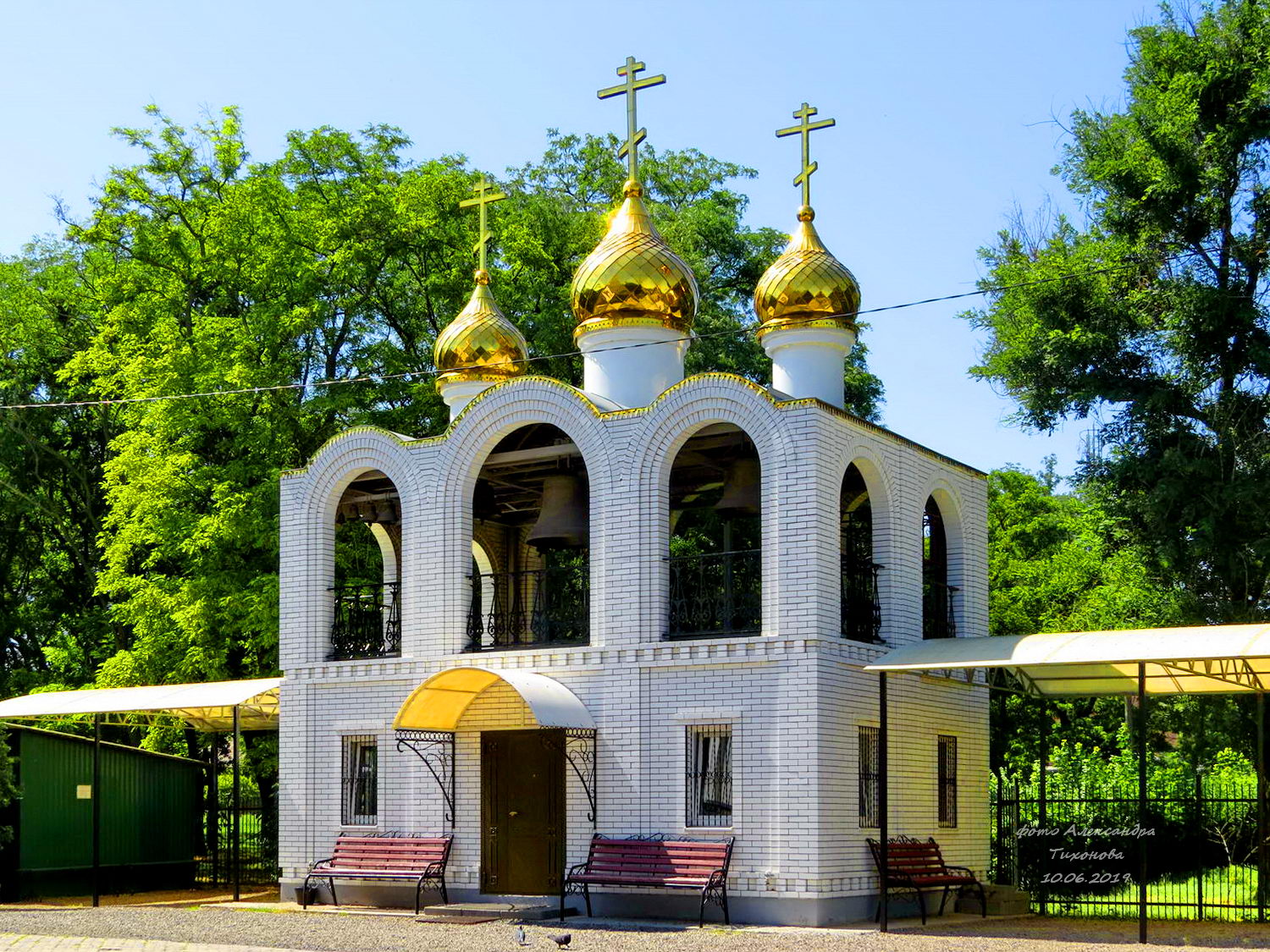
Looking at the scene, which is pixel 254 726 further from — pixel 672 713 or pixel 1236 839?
pixel 1236 839

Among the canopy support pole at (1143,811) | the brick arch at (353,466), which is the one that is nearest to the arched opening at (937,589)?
the canopy support pole at (1143,811)

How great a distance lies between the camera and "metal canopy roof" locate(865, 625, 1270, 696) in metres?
13.9

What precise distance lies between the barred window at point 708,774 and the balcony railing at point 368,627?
4.07 metres

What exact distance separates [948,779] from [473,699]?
218 inches

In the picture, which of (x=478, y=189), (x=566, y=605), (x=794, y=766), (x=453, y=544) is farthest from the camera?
(x=478, y=189)

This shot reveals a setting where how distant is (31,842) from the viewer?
20422mm

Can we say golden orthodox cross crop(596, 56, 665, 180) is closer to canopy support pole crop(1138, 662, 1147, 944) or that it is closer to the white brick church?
the white brick church

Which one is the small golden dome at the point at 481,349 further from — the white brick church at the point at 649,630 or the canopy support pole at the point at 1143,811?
the canopy support pole at the point at 1143,811

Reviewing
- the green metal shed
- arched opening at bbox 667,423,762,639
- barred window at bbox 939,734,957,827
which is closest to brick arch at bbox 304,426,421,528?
arched opening at bbox 667,423,762,639

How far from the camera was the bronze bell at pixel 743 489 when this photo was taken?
17.4 m

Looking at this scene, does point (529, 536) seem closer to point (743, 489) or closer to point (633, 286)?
point (743, 489)

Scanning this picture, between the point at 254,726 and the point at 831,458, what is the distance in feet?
35.8

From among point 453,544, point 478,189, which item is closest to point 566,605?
point 453,544

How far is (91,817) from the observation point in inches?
841
